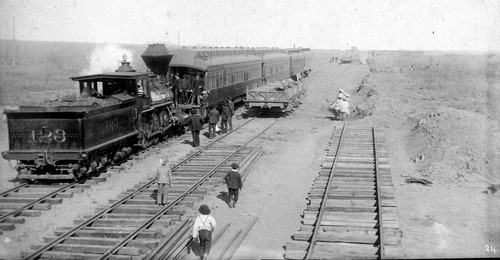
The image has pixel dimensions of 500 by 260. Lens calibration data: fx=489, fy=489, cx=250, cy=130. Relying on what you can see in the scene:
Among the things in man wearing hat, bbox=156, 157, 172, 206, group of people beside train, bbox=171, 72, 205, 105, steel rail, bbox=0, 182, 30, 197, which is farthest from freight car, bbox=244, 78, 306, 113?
man wearing hat, bbox=156, 157, 172, 206

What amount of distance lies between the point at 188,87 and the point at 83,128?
28.8ft

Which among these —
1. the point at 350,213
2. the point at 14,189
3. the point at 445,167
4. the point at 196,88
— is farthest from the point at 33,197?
the point at 445,167

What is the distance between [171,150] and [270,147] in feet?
12.3

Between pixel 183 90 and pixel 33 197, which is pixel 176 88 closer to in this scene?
pixel 183 90

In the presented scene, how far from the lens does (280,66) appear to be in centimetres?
4103

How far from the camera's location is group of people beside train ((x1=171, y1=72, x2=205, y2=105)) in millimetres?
21234

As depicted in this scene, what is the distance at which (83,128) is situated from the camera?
1312 cm

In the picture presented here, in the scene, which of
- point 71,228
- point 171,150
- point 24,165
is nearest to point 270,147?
point 171,150

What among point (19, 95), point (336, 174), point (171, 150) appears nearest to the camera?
point (336, 174)

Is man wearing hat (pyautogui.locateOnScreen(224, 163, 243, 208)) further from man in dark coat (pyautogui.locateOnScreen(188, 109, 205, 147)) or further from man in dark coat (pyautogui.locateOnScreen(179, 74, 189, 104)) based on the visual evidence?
man in dark coat (pyautogui.locateOnScreen(179, 74, 189, 104))

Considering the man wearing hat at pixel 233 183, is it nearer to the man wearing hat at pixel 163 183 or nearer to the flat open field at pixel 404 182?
the flat open field at pixel 404 182

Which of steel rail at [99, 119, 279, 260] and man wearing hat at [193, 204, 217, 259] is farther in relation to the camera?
steel rail at [99, 119, 279, 260]

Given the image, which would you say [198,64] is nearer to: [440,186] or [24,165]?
[24,165]

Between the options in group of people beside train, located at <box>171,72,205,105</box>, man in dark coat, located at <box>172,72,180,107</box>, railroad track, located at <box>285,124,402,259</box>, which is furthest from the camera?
group of people beside train, located at <box>171,72,205,105</box>
